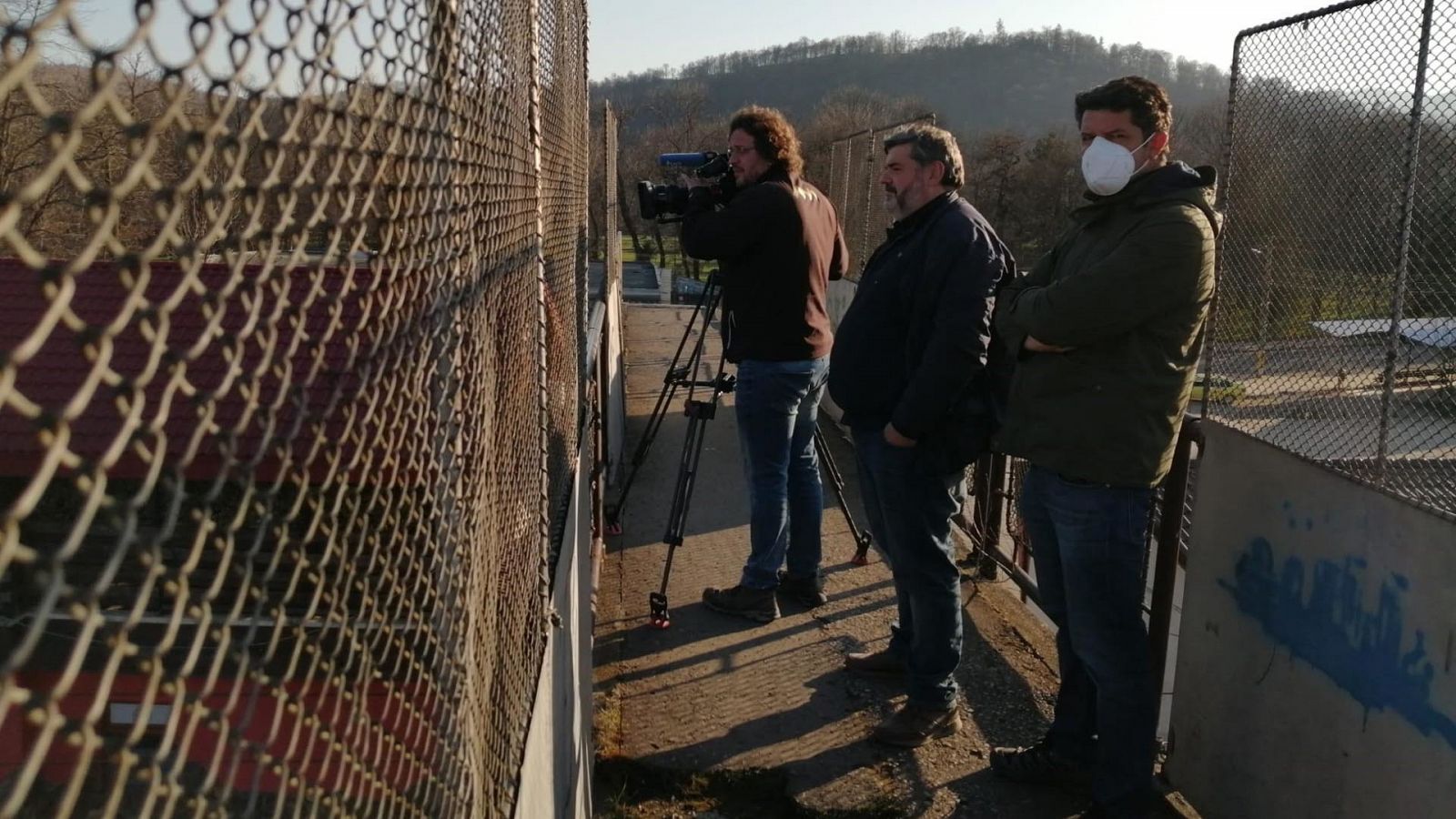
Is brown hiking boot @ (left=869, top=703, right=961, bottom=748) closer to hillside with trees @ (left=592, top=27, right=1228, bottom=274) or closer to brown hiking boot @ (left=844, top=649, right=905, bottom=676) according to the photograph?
brown hiking boot @ (left=844, top=649, right=905, bottom=676)

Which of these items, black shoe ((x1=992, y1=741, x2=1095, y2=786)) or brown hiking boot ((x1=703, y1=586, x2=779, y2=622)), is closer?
black shoe ((x1=992, y1=741, x2=1095, y2=786))

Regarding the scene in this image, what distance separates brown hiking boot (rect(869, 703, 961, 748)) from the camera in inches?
161

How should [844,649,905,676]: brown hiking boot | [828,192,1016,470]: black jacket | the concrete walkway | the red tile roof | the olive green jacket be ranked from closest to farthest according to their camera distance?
the red tile roof, the olive green jacket, [828,192,1016,470]: black jacket, the concrete walkway, [844,649,905,676]: brown hiking boot

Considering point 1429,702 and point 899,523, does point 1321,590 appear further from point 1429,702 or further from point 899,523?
point 899,523

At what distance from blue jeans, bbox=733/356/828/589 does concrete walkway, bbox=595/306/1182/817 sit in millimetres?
298

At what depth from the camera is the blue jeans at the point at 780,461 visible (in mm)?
4758

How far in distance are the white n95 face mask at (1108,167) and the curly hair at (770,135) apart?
1723 millimetres

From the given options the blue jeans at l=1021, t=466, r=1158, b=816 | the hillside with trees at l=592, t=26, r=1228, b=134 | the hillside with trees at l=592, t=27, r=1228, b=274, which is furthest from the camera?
the hillside with trees at l=592, t=26, r=1228, b=134

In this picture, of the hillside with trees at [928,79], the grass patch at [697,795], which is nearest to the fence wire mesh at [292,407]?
the grass patch at [697,795]

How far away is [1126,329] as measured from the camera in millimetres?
3039

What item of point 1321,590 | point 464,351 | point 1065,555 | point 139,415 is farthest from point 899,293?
point 139,415

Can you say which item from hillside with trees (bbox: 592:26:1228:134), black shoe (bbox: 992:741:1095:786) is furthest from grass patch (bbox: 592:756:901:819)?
hillside with trees (bbox: 592:26:1228:134)

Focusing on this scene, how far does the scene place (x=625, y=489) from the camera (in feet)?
20.7

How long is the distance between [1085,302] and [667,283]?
30.9 m
